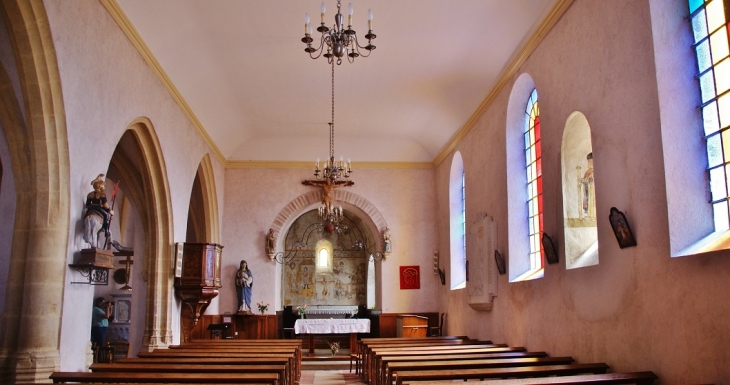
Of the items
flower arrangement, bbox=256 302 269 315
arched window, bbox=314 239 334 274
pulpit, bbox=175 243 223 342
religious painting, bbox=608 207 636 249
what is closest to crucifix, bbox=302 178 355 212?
flower arrangement, bbox=256 302 269 315

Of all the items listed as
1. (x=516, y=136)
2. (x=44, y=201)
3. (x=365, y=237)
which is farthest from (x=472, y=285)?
(x=365, y=237)

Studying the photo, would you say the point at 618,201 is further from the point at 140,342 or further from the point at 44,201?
the point at 140,342

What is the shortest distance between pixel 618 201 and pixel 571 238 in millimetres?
1344

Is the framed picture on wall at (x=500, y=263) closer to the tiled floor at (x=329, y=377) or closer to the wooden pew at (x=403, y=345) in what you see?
the wooden pew at (x=403, y=345)

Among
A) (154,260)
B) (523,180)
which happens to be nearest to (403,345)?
(523,180)

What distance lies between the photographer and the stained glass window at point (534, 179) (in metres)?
9.43

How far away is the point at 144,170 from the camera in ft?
33.1

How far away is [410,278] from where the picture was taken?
51.6 ft

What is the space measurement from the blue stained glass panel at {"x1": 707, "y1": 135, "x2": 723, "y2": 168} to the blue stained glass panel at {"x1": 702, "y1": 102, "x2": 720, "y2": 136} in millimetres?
64

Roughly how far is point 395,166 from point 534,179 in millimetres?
6905

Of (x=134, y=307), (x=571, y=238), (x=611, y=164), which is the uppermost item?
(x=611, y=164)

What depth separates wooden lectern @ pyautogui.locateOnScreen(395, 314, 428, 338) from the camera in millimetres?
14203

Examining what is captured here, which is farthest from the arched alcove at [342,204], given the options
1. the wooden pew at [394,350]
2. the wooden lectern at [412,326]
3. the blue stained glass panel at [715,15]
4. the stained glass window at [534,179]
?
the blue stained glass panel at [715,15]

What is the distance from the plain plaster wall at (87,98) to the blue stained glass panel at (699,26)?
20.2 feet
